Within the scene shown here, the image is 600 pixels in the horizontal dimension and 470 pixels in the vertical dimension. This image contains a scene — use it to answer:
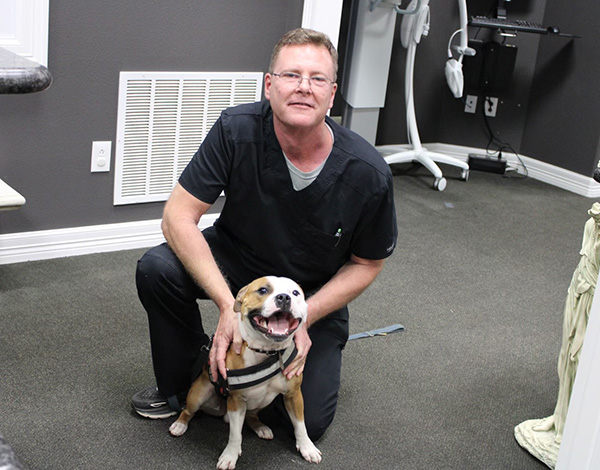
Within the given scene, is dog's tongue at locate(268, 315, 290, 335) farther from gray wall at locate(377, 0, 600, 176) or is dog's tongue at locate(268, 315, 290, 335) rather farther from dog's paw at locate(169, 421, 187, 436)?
gray wall at locate(377, 0, 600, 176)

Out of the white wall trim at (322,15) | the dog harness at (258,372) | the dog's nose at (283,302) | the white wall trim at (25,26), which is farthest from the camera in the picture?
the white wall trim at (322,15)

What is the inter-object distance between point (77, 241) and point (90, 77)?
1.95ft

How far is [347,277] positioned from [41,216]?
134cm

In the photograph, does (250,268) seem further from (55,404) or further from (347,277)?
(55,404)

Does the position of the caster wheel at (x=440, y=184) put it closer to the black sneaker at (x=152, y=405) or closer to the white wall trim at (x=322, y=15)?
the white wall trim at (x=322, y=15)

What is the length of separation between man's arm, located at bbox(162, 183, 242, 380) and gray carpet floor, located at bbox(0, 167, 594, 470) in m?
0.30

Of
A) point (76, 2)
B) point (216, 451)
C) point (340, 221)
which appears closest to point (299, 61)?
point (340, 221)

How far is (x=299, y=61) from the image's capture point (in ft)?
5.48

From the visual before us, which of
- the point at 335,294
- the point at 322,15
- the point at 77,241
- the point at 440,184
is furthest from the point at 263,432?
→ the point at 440,184

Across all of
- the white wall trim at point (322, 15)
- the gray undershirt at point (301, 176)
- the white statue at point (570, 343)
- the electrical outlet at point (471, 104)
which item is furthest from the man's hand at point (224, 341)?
the electrical outlet at point (471, 104)

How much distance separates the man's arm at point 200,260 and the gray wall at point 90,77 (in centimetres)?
97

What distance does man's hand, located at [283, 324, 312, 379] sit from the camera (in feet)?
5.42

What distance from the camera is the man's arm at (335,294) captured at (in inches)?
65.6

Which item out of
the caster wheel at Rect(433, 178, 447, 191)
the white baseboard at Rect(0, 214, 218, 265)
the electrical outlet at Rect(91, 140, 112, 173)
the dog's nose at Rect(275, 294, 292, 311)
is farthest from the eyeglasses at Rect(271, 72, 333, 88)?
the caster wheel at Rect(433, 178, 447, 191)
